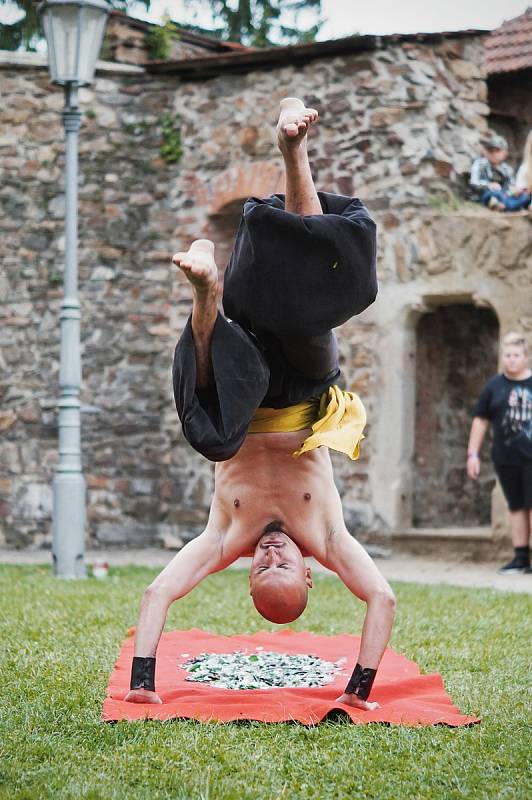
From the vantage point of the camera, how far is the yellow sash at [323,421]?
4.31 m

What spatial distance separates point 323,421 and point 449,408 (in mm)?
7733

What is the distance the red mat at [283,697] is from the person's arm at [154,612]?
82mm

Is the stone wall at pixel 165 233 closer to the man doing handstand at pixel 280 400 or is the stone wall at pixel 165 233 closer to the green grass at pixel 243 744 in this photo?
the green grass at pixel 243 744

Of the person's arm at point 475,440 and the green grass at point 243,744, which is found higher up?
the person's arm at point 475,440

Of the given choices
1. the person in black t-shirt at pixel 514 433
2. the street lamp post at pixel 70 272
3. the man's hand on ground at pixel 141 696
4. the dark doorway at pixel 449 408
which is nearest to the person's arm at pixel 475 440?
the person in black t-shirt at pixel 514 433

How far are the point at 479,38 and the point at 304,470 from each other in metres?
7.53

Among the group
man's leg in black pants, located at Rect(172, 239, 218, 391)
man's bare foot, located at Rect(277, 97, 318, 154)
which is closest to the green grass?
man's leg in black pants, located at Rect(172, 239, 218, 391)

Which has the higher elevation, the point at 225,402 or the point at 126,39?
the point at 126,39

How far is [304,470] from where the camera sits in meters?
4.45

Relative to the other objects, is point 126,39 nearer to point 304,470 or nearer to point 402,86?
point 402,86

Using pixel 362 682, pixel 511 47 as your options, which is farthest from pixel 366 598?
pixel 511 47

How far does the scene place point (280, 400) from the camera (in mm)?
4426

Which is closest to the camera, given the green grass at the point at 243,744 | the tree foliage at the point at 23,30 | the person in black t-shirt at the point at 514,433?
the green grass at the point at 243,744

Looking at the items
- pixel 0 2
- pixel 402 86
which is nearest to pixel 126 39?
pixel 402 86
